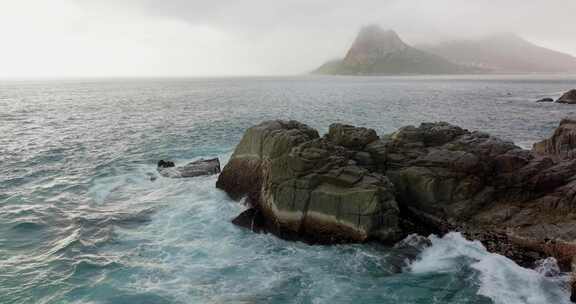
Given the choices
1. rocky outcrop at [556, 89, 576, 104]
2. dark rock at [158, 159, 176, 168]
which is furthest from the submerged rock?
rocky outcrop at [556, 89, 576, 104]

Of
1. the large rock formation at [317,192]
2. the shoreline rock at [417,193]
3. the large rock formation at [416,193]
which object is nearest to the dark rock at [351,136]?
the large rock formation at [317,192]

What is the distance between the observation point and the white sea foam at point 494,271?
16.8 m

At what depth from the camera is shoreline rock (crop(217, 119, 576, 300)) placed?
2091cm

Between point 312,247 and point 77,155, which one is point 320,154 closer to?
point 312,247

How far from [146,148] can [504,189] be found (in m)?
37.9

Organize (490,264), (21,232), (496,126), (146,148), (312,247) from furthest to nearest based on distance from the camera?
(496,126) → (146,148) → (21,232) → (312,247) → (490,264)

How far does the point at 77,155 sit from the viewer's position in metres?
43.1

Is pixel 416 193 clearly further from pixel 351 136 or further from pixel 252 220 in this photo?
pixel 252 220

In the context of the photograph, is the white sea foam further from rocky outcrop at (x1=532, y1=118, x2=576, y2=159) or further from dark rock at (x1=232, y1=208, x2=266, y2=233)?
rocky outcrop at (x1=532, y1=118, x2=576, y2=159)

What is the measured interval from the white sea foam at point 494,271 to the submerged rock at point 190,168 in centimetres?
2095

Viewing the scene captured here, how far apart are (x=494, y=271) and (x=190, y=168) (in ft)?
85.2

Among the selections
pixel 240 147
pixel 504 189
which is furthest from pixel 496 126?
pixel 240 147

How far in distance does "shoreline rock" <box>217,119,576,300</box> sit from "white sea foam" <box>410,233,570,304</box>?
736 mm

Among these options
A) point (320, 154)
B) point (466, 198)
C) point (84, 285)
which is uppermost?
point (320, 154)
